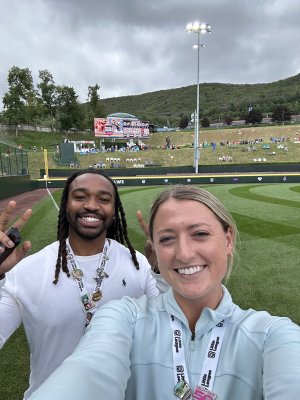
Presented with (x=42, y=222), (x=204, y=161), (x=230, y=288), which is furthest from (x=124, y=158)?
(x=230, y=288)

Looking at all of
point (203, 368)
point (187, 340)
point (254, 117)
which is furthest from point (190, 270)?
point (254, 117)

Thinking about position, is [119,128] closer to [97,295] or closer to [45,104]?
[45,104]

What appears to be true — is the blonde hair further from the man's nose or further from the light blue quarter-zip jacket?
the man's nose

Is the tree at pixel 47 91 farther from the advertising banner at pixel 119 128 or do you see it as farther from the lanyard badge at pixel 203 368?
the lanyard badge at pixel 203 368

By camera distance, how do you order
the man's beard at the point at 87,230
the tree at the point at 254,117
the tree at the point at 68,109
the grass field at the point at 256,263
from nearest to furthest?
the man's beard at the point at 87,230
the grass field at the point at 256,263
the tree at the point at 68,109
the tree at the point at 254,117

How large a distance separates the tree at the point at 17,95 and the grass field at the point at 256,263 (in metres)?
62.2

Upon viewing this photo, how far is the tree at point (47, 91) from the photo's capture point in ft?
251

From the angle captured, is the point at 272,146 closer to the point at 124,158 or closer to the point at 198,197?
the point at 124,158

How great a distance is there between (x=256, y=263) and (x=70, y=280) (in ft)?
18.7

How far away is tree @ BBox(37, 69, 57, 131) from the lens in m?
76.6

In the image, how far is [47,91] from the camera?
77.5 metres

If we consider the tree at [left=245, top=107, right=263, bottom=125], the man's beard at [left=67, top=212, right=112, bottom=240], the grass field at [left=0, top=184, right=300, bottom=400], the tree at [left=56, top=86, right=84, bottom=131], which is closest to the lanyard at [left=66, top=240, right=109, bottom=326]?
the man's beard at [left=67, top=212, right=112, bottom=240]

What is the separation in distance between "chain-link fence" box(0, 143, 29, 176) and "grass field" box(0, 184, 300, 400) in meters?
9.73

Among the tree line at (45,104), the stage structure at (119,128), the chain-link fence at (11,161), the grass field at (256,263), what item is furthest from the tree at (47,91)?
the grass field at (256,263)
